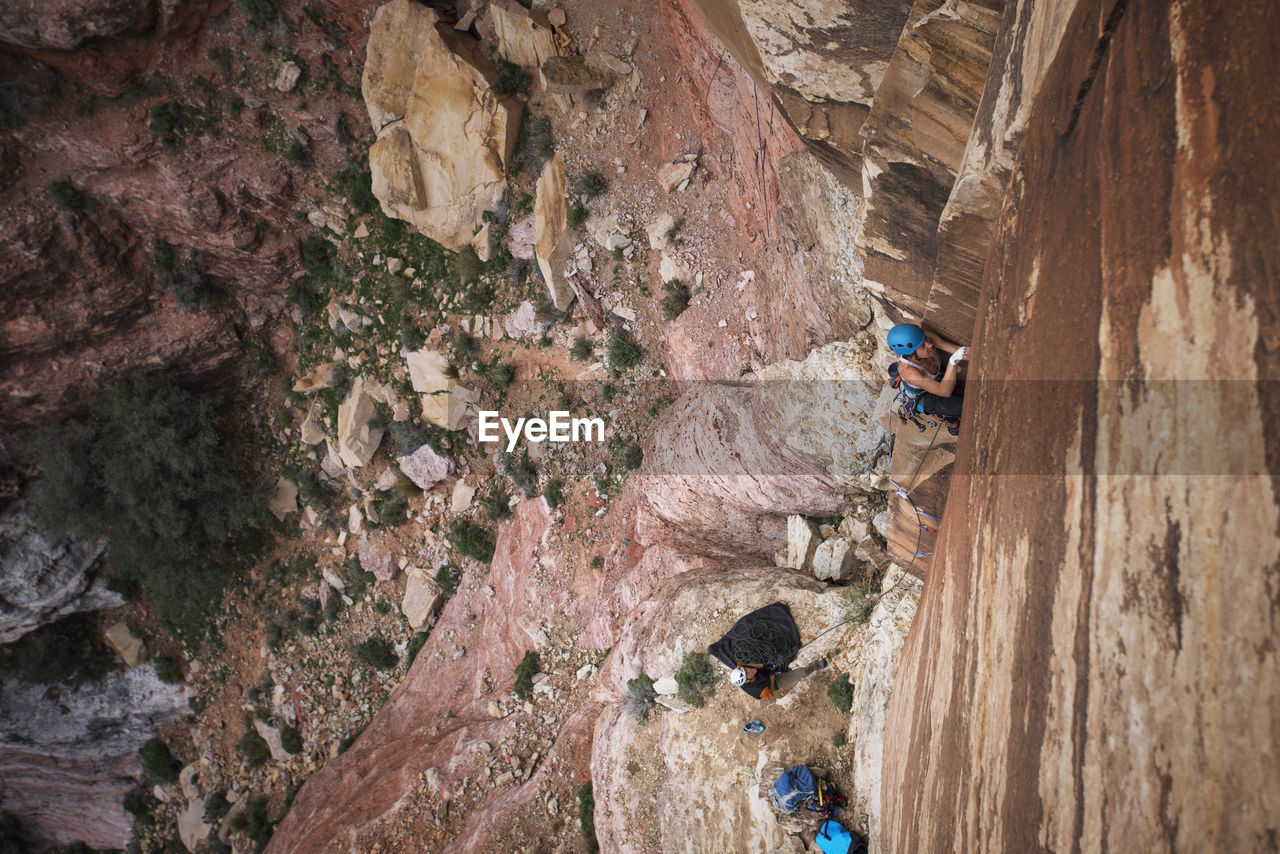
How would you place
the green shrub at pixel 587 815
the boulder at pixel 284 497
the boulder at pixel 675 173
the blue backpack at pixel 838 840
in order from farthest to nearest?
the boulder at pixel 284 497, the boulder at pixel 675 173, the green shrub at pixel 587 815, the blue backpack at pixel 838 840

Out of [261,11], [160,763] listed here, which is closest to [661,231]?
[261,11]

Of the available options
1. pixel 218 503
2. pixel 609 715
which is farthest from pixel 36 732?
pixel 609 715

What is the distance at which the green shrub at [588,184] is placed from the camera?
12039 millimetres

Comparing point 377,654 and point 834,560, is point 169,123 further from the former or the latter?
point 834,560

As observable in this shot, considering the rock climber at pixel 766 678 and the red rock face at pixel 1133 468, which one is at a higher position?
the red rock face at pixel 1133 468

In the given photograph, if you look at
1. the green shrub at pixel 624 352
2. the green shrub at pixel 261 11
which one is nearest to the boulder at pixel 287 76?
the green shrub at pixel 261 11

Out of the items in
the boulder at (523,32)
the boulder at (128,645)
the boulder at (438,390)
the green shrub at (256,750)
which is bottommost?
the green shrub at (256,750)

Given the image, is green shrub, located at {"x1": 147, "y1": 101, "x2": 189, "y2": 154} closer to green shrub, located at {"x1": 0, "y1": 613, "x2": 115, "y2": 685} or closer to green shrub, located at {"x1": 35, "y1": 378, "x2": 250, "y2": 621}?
green shrub, located at {"x1": 35, "y1": 378, "x2": 250, "y2": 621}

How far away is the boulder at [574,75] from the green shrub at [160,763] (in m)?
17.0

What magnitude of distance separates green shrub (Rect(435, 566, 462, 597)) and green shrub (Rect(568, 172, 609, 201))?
7650 millimetres

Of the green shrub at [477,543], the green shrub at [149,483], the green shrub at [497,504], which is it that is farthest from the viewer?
the green shrub at [149,483]

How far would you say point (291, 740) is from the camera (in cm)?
1459

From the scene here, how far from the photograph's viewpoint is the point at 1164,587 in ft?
8.45

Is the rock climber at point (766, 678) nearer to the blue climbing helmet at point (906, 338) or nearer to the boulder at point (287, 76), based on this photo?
the blue climbing helmet at point (906, 338)
